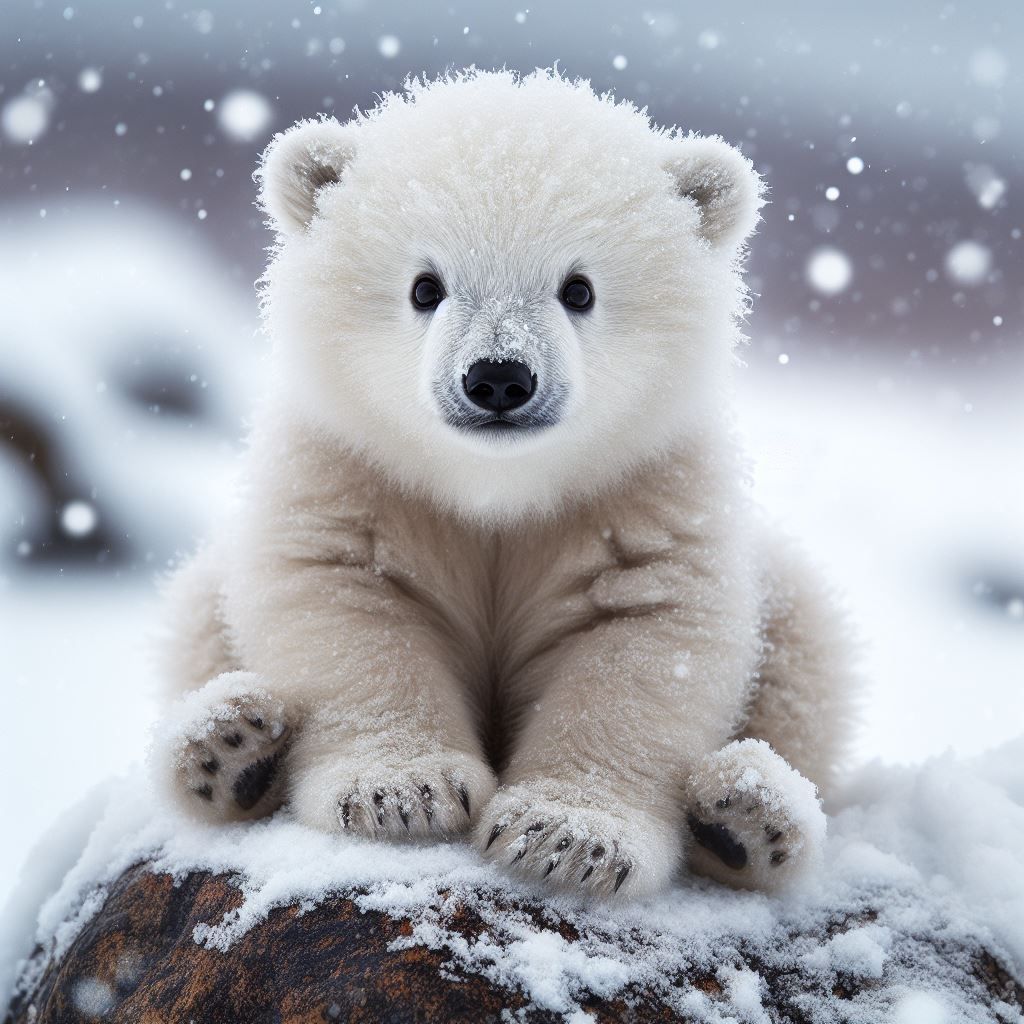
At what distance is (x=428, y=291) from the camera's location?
2244mm

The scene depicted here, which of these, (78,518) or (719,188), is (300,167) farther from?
(78,518)

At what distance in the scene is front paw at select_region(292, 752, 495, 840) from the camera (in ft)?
6.28

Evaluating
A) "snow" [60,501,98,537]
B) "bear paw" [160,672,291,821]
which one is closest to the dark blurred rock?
"bear paw" [160,672,291,821]

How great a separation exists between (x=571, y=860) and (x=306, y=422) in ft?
4.21

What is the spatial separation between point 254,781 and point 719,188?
180 cm

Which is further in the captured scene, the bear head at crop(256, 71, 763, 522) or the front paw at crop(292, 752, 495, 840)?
the bear head at crop(256, 71, 763, 522)

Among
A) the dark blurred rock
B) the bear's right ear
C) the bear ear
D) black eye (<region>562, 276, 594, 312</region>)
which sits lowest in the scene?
the dark blurred rock

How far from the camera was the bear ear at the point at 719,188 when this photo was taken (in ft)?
8.23

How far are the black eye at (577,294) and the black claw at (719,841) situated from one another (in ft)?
3.73

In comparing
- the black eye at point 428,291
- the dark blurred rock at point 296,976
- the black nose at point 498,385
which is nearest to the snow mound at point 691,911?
the dark blurred rock at point 296,976

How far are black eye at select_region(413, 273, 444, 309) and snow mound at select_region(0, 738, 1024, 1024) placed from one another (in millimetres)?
1166

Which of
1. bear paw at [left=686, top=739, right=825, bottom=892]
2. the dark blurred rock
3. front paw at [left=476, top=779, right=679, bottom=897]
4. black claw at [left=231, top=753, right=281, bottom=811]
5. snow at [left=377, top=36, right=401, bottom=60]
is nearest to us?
the dark blurred rock

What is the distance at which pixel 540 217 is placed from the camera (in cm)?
218

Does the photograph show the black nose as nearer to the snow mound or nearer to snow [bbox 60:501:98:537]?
the snow mound
